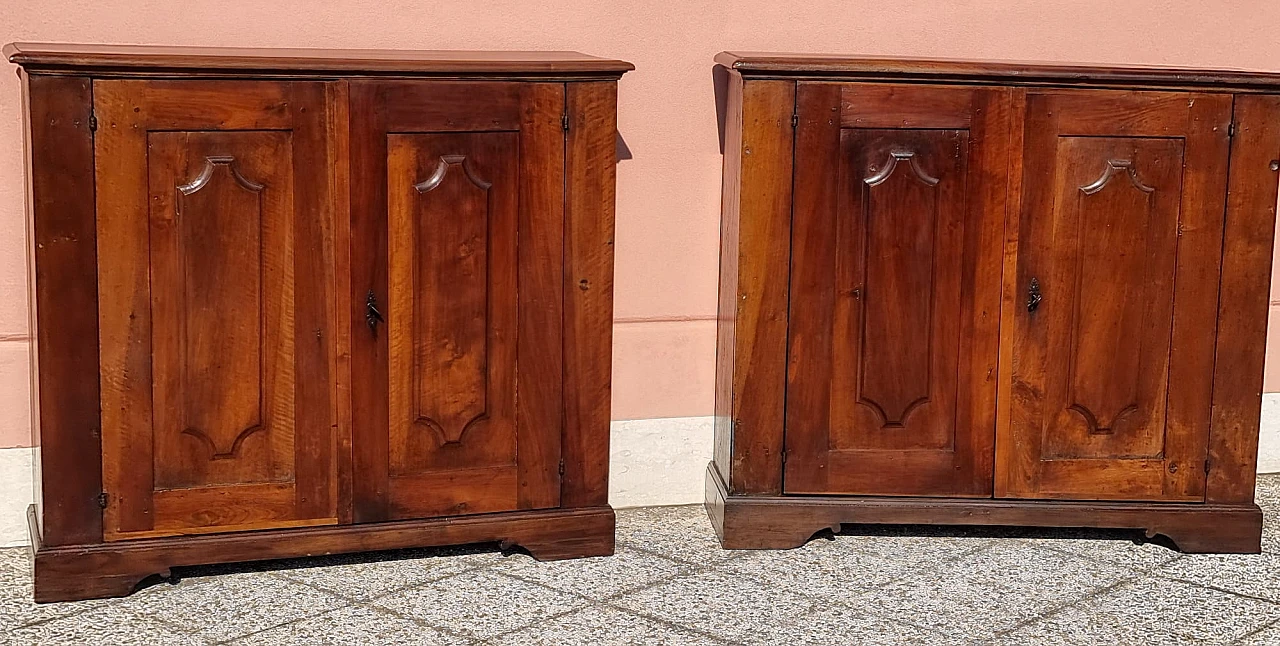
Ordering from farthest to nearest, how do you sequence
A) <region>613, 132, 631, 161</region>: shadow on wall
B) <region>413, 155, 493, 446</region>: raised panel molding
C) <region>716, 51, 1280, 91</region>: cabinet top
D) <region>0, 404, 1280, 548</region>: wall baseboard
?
<region>0, 404, 1280, 548</region>: wall baseboard → <region>613, 132, 631, 161</region>: shadow on wall → <region>716, 51, 1280, 91</region>: cabinet top → <region>413, 155, 493, 446</region>: raised panel molding

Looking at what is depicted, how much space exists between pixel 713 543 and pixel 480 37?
4.91ft

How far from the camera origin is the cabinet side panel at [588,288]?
3.77 m

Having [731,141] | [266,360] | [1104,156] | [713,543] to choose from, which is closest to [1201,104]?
[1104,156]

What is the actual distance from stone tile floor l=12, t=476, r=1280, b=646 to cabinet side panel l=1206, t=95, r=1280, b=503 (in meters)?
0.27

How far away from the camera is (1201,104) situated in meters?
3.88

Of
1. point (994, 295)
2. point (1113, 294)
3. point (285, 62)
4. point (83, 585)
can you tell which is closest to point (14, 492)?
point (83, 585)

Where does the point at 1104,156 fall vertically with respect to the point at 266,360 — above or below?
above

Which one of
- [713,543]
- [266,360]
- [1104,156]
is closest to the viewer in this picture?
[266,360]

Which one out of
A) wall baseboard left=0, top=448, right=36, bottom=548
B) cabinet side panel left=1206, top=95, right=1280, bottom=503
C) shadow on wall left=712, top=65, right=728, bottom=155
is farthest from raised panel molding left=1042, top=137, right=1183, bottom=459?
wall baseboard left=0, top=448, right=36, bottom=548

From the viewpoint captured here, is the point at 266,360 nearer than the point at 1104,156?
Yes

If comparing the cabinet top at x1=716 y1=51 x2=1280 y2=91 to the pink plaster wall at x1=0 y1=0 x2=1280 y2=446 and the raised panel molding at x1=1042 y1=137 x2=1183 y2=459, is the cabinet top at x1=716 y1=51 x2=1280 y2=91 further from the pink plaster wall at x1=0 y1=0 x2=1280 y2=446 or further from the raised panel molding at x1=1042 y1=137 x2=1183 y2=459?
the pink plaster wall at x1=0 y1=0 x2=1280 y2=446

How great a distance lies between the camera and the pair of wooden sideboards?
3512 mm

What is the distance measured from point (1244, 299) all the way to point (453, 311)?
2.02m

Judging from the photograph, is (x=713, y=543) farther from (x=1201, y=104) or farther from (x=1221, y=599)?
(x=1201, y=104)
